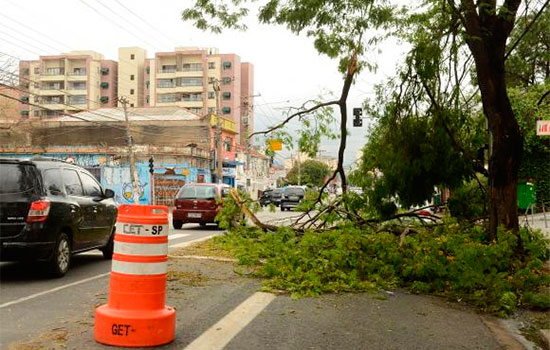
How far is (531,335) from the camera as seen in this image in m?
5.63

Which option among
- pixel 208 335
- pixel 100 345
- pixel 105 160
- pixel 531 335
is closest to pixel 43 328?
pixel 100 345

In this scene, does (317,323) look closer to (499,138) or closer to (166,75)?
(499,138)

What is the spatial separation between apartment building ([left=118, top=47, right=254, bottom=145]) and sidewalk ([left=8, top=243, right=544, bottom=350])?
71321 mm

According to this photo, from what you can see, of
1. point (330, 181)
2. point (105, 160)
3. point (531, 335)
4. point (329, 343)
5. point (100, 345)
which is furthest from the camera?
point (105, 160)

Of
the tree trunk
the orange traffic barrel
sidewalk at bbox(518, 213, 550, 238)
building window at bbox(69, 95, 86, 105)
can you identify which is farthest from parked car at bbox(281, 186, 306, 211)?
building window at bbox(69, 95, 86, 105)

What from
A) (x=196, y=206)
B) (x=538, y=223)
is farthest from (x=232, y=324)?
(x=538, y=223)

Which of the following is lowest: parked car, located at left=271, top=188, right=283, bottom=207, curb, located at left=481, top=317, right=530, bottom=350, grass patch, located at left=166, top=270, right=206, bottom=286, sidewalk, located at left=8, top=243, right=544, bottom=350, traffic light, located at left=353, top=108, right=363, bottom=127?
curb, located at left=481, top=317, right=530, bottom=350

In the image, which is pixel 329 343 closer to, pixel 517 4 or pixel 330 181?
pixel 517 4

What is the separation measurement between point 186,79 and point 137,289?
79549mm

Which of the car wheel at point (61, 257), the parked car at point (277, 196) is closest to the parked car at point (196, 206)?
the car wheel at point (61, 257)

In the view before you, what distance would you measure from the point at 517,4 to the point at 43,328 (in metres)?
8.42

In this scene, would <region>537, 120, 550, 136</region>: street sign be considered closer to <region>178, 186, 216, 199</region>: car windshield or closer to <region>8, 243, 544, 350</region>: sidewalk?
<region>8, 243, 544, 350</region>: sidewalk

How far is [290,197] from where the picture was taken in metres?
38.3

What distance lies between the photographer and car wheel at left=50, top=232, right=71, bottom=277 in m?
7.92
